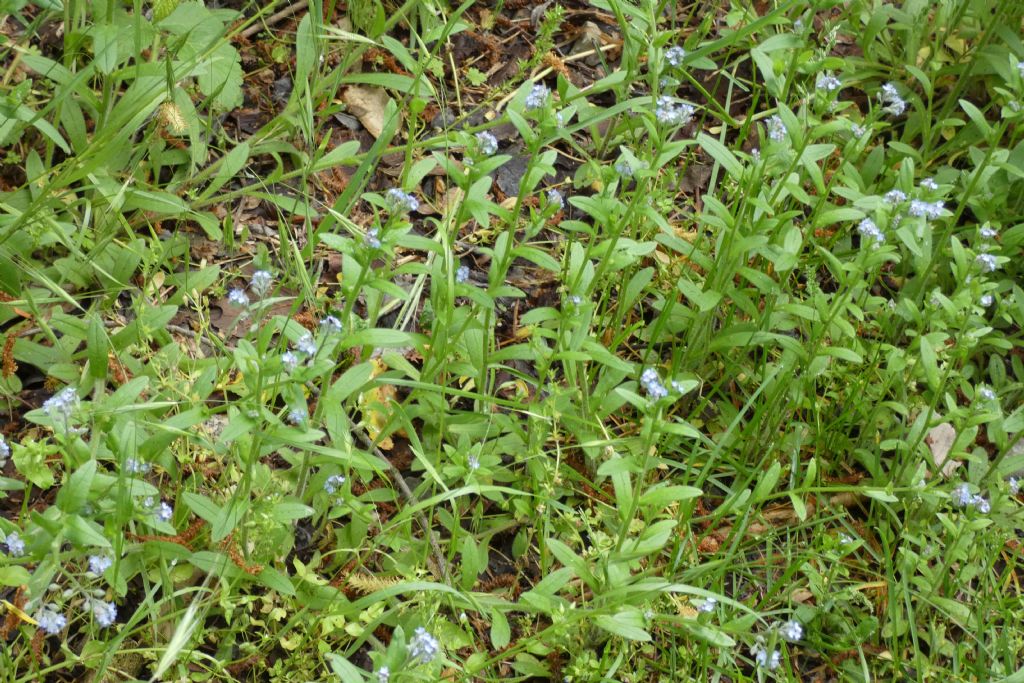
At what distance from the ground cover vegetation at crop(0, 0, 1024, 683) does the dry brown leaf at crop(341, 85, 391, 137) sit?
2cm

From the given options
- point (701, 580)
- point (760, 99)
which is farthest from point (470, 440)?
point (760, 99)

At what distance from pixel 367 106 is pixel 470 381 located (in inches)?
50.1

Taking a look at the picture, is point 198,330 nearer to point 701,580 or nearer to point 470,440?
point 470,440

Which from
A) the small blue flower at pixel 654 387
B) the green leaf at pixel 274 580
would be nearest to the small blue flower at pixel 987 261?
the small blue flower at pixel 654 387

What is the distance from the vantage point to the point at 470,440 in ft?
9.81

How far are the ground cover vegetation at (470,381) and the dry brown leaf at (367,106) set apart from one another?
0.02 m

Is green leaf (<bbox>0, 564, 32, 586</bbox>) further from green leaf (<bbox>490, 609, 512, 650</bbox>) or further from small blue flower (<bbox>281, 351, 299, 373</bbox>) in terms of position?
green leaf (<bbox>490, 609, 512, 650</bbox>)

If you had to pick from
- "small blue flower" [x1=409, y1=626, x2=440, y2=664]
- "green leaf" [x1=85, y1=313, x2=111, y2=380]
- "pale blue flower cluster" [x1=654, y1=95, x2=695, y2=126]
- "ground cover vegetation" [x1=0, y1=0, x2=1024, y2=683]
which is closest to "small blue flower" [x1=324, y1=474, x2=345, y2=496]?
"ground cover vegetation" [x1=0, y1=0, x2=1024, y2=683]

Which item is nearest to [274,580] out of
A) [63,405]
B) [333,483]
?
[333,483]

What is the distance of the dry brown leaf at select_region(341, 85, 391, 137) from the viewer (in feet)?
12.8

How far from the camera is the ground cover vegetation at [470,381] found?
99.8 inches

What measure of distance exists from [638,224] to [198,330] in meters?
1.45

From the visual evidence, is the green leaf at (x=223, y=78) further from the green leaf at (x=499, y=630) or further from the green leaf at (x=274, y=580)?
the green leaf at (x=499, y=630)

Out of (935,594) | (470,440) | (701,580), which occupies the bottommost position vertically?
(935,594)
